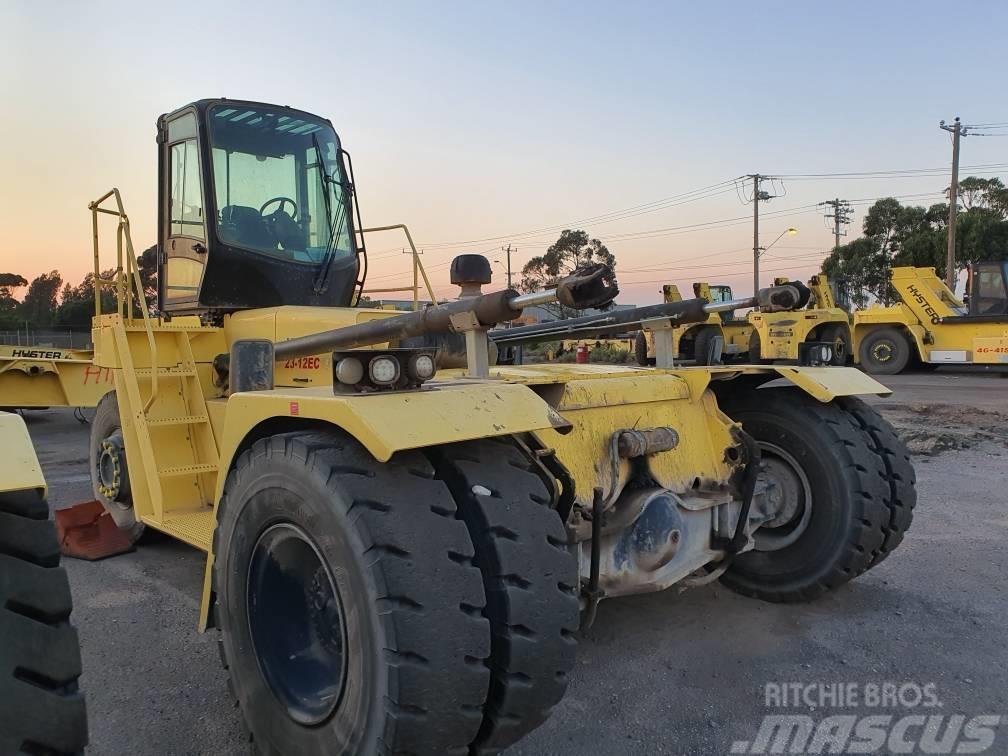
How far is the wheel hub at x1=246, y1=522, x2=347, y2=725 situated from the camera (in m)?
2.60

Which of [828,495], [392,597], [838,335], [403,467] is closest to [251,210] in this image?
[403,467]

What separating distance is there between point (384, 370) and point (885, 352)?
21.0 meters

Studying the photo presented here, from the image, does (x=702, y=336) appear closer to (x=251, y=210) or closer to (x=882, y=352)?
(x=882, y=352)

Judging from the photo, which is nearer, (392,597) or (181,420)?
(392,597)

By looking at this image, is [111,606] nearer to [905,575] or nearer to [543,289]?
[543,289]

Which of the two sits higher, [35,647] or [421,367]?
[421,367]

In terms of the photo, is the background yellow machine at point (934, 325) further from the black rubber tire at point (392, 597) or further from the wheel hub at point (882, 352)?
the black rubber tire at point (392, 597)

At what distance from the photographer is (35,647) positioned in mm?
1713

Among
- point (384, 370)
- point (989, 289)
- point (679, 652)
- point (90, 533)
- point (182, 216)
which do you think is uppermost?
point (182, 216)

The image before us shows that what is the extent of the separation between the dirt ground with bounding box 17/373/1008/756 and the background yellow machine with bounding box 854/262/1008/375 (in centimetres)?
1585

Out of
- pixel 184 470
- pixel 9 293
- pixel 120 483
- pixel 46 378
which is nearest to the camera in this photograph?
pixel 184 470

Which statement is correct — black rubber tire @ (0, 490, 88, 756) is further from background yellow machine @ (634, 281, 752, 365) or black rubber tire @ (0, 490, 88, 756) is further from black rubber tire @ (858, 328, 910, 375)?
black rubber tire @ (858, 328, 910, 375)

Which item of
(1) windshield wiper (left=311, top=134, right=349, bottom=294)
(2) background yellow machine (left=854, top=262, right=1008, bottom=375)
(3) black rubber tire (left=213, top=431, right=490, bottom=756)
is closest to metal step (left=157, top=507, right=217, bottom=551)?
(3) black rubber tire (left=213, top=431, right=490, bottom=756)

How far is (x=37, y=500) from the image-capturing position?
1.90 metres
